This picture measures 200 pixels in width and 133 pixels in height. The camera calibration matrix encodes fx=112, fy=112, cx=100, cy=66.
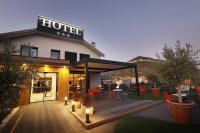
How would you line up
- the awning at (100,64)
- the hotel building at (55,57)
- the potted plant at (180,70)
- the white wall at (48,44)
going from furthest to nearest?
the white wall at (48,44) < the hotel building at (55,57) < the awning at (100,64) < the potted plant at (180,70)

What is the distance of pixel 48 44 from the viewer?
12.9 m

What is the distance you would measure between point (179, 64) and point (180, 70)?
296mm

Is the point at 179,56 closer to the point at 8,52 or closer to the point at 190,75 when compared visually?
the point at 190,75

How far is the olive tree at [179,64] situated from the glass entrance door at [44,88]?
10.4m

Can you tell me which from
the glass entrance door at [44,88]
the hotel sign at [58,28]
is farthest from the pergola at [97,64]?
the hotel sign at [58,28]

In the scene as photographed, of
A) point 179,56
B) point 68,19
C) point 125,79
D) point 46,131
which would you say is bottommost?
point 46,131

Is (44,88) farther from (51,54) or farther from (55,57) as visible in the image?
(51,54)

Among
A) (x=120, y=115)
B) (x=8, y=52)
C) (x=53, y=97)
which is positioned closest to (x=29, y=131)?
(x=8, y=52)

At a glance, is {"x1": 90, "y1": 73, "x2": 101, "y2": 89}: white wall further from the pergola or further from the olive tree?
the olive tree

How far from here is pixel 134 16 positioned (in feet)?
64.2

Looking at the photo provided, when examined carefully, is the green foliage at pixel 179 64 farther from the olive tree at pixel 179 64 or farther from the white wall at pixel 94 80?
the white wall at pixel 94 80

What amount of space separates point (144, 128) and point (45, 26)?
555 inches

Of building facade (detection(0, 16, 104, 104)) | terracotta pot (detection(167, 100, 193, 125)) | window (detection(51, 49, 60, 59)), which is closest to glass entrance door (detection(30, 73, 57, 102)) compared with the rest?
building facade (detection(0, 16, 104, 104))

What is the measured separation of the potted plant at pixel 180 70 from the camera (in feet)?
16.3
